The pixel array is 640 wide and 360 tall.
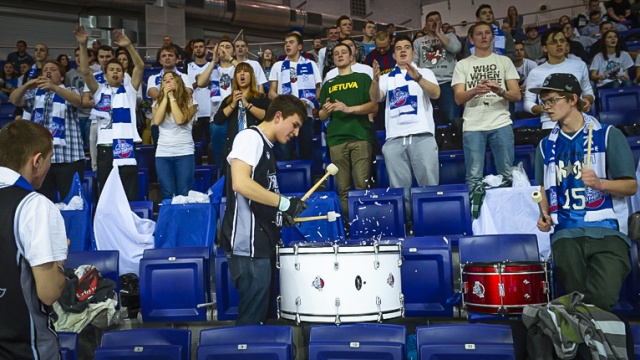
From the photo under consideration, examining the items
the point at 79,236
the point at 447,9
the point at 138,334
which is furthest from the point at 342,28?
the point at 447,9

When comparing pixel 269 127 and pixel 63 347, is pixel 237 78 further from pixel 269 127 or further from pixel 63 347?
pixel 63 347

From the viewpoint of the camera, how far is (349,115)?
5883mm

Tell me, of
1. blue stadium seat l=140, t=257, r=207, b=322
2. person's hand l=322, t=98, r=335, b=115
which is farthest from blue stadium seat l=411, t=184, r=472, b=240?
blue stadium seat l=140, t=257, r=207, b=322

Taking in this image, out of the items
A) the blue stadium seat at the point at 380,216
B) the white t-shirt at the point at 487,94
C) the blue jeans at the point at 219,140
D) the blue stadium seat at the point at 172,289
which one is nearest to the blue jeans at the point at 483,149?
the white t-shirt at the point at 487,94

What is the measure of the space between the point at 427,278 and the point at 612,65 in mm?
5390

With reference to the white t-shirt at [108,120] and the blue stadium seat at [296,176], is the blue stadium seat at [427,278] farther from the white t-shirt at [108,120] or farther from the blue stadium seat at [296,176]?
the white t-shirt at [108,120]

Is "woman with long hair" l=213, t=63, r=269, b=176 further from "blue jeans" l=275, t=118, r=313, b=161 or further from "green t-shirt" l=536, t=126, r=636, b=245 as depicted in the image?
"green t-shirt" l=536, t=126, r=636, b=245

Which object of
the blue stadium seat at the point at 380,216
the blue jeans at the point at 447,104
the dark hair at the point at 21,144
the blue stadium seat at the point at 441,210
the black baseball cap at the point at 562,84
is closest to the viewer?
the dark hair at the point at 21,144

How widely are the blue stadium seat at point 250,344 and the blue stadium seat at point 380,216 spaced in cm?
206

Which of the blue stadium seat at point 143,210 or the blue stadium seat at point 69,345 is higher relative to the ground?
the blue stadium seat at point 143,210

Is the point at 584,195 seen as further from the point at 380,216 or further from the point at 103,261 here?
the point at 103,261

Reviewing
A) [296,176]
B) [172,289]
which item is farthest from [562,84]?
[296,176]

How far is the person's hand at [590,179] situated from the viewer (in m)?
3.29

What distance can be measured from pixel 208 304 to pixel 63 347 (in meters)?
1.30
